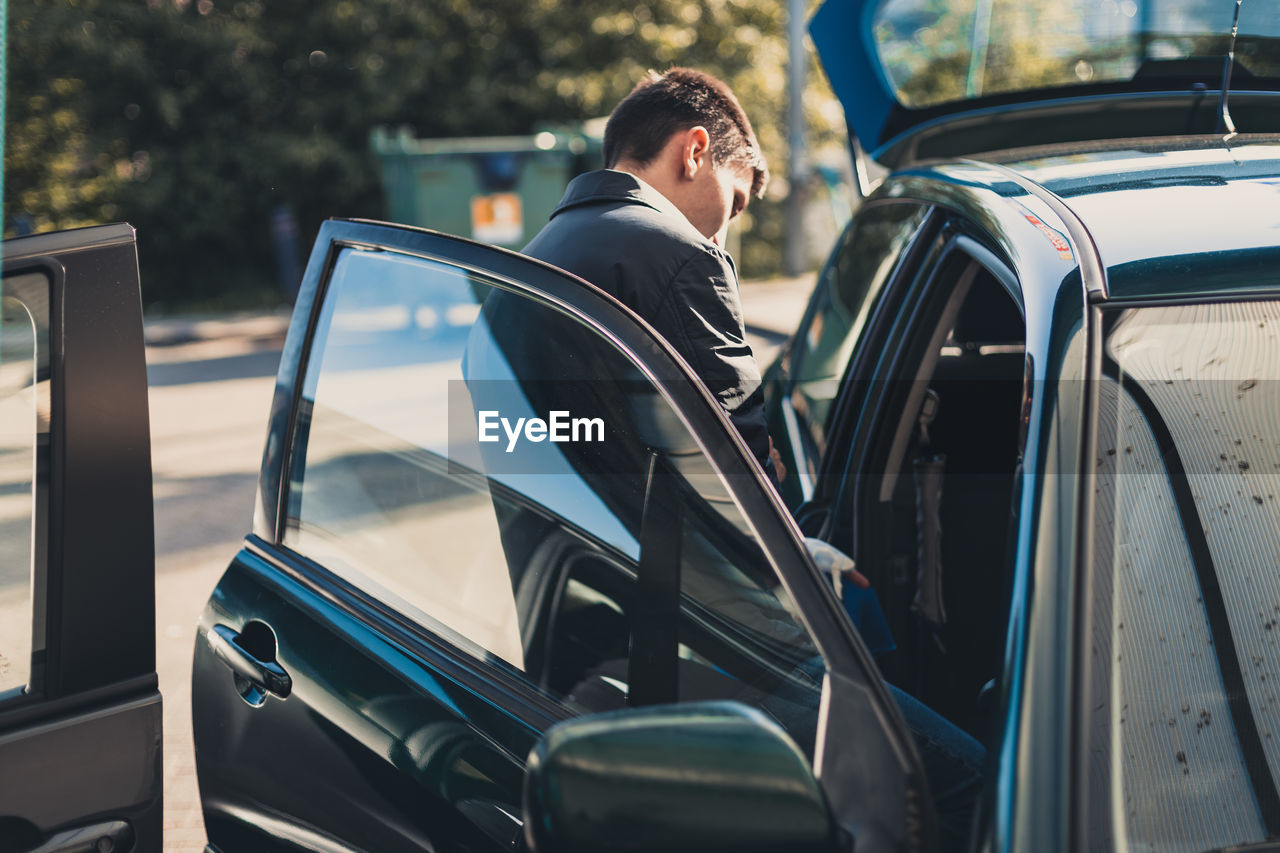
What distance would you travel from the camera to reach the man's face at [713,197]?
8.08ft

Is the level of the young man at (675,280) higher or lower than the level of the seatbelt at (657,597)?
higher

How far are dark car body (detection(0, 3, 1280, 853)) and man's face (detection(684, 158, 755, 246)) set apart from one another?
46 centimetres

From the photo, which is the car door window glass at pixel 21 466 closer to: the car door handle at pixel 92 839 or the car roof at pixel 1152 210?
the car door handle at pixel 92 839

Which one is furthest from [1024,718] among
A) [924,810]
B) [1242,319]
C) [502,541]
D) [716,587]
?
[502,541]

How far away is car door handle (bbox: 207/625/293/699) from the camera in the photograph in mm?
1837

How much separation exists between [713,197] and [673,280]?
70 centimetres

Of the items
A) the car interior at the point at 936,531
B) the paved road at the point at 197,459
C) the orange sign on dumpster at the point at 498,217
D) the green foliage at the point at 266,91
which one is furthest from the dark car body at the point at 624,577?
the green foliage at the point at 266,91

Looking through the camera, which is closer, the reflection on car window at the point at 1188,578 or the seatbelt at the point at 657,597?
the reflection on car window at the point at 1188,578

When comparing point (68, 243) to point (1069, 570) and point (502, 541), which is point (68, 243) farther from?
point (1069, 570)

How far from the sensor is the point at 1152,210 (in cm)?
152

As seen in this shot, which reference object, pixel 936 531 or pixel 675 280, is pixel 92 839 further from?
pixel 936 531

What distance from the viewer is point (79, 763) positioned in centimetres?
155

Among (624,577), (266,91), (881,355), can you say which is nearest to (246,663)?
A: (624,577)

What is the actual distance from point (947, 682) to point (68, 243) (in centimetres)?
180
